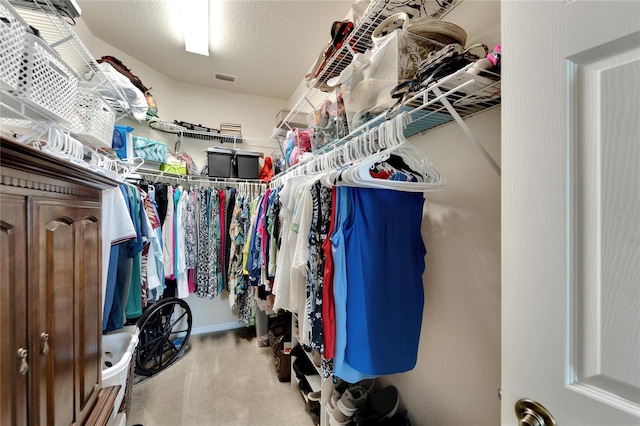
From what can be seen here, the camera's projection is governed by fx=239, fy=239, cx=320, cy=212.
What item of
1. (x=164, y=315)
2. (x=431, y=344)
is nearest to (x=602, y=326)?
(x=431, y=344)

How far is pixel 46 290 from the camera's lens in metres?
0.62

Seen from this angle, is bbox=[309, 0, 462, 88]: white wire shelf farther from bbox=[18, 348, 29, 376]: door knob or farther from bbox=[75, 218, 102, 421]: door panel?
Result: bbox=[18, 348, 29, 376]: door knob

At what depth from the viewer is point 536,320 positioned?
1.52 ft

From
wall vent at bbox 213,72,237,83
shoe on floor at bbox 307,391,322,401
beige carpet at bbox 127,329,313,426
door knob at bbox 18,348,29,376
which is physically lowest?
beige carpet at bbox 127,329,313,426

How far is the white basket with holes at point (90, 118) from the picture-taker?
128 cm

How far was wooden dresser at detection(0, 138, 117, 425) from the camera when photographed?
496mm

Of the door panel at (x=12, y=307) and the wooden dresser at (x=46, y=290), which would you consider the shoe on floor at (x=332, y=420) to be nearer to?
the wooden dresser at (x=46, y=290)

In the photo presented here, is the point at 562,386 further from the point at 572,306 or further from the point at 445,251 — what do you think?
the point at 445,251

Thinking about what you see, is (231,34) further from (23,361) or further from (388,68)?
(23,361)

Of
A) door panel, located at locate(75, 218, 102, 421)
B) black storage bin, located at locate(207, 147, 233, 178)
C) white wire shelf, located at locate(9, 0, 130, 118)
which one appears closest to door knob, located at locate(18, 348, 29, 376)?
door panel, located at locate(75, 218, 102, 421)

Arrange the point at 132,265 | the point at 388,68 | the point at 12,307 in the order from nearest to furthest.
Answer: the point at 12,307
the point at 388,68
the point at 132,265

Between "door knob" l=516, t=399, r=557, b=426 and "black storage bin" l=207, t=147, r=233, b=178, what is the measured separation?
9.20ft

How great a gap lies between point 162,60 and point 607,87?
3.16 metres

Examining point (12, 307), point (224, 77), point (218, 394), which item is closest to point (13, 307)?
point (12, 307)
